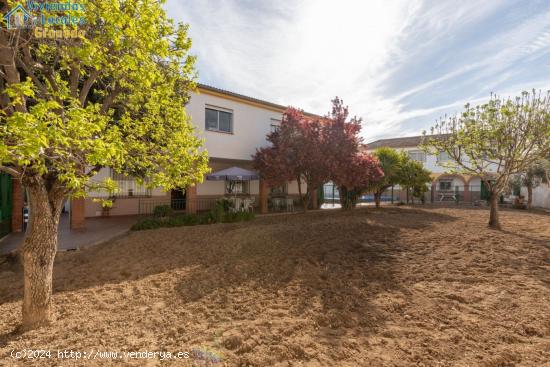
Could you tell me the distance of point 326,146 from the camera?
12.5 meters

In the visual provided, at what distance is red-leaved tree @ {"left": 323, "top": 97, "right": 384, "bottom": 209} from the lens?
1220 centimetres

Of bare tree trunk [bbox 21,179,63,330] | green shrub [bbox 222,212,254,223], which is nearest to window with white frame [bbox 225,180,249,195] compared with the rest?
green shrub [bbox 222,212,254,223]

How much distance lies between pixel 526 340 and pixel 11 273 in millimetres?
9728

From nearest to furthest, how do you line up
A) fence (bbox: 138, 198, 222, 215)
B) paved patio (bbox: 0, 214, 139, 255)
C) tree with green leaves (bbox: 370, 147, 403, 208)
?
paved patio (bbox: 0, 214, 139, 255), fence (bbox: 138, 198, 222, 215), tree with green leaves (bbox: 370, 147, 403, 208)

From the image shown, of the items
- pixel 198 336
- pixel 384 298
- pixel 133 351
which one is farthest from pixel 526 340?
pixel 133 351

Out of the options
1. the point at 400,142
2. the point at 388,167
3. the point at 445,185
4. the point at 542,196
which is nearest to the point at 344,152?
the point at 388,167

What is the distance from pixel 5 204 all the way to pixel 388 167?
17.6m

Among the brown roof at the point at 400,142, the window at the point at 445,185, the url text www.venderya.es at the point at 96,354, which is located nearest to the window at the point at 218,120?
the url text www.venderya.es at the point at 96,354

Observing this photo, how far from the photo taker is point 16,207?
9594mm

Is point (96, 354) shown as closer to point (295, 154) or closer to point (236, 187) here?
point (295, 154)

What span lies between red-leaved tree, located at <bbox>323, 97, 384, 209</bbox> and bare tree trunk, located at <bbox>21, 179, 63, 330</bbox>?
10.3 metres

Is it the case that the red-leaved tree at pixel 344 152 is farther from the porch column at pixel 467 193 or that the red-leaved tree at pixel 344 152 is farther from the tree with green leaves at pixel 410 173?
the porch column at pixel 467 193

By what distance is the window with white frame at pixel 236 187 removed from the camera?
17.6 meters

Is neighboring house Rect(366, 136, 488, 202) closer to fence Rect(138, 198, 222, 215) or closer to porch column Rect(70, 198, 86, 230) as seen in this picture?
fence Rect(138, 198, 222, 215)
